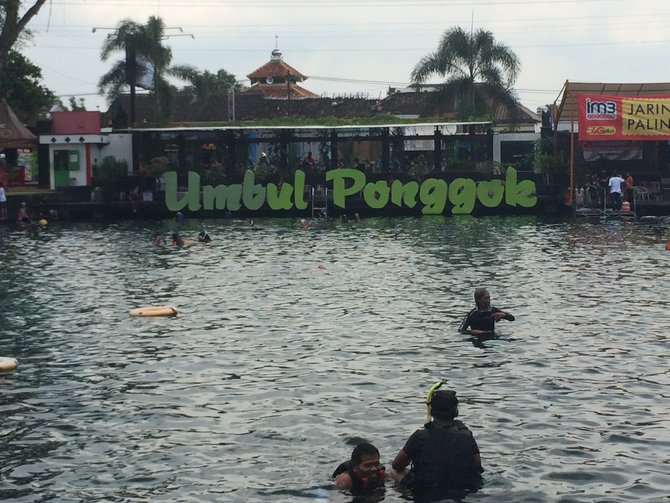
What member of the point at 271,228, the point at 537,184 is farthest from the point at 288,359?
the point at 537,184

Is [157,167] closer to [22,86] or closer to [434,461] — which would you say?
[22,86]

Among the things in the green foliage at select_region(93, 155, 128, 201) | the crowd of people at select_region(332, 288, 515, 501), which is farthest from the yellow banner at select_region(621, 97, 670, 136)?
the crowd of people at select_region(332, 288, 515, 501)

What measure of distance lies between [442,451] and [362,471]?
2.89 feet

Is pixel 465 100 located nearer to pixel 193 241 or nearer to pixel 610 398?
pixel 193 241

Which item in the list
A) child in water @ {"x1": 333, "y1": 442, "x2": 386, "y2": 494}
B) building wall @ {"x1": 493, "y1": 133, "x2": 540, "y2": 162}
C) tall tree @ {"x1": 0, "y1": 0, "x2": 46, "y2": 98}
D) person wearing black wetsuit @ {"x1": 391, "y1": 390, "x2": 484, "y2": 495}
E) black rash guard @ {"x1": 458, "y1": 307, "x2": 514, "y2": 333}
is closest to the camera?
person wearing black wetsuit @ {"x1": 391, "y1": 390, "x2": 484, "y2": 495}

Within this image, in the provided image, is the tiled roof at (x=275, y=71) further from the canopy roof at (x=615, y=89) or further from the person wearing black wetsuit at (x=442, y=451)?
the person wearing black wetsuit at (x=442, y=451)

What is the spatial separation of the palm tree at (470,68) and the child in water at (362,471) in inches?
2435

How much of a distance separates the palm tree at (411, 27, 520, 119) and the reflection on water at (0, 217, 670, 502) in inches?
1495

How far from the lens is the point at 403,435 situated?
14.7 meters

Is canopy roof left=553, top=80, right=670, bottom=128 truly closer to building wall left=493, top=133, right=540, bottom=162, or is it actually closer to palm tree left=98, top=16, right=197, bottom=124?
building wall left=493, top=133, right=540, bottom=162

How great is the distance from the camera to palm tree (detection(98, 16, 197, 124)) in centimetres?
7844

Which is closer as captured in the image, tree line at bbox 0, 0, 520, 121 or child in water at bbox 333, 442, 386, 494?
child in water at bbox 333, 442, 386, 494

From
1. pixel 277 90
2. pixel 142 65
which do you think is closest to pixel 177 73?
pixel 142 65

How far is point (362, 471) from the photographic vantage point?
11961mm
